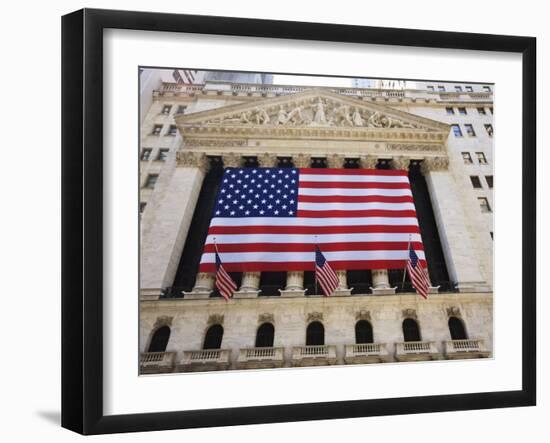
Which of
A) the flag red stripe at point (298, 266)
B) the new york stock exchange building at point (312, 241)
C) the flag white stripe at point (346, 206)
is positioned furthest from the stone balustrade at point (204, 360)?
the flag white stripe at point (346, 206)

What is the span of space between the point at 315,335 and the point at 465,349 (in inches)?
135

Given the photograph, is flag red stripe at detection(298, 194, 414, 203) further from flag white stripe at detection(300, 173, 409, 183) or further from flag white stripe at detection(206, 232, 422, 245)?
flag white stripe at detection(206, 232, 422, 245)

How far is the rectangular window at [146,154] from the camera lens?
10655 millimetres

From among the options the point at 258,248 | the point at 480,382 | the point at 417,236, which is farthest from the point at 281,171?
the point at 480,382

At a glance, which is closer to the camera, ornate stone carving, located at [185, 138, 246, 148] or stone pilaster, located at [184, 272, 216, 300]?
stone pilaster, located at [184, 272, 216, 300]

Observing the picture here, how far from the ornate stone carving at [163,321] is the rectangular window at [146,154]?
3.20 metres

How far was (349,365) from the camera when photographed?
37.3 ft

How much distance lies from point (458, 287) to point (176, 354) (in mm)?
6581

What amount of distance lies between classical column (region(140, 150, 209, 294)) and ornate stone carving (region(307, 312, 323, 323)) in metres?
3.15

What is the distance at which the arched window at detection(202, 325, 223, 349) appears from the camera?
37.3ft

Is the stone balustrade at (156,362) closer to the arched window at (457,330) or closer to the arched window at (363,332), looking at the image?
the arched window at (363,332)

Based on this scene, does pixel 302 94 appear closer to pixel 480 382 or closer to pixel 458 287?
pixel 458 287

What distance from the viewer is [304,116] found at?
1229cm

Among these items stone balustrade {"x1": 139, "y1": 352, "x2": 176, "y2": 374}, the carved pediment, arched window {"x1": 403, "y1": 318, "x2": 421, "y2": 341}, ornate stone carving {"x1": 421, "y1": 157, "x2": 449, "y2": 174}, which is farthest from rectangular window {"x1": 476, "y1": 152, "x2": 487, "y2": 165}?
stone balustrade {"x1": 139, "y1": 352, "x2": 176, "y2": 374}
